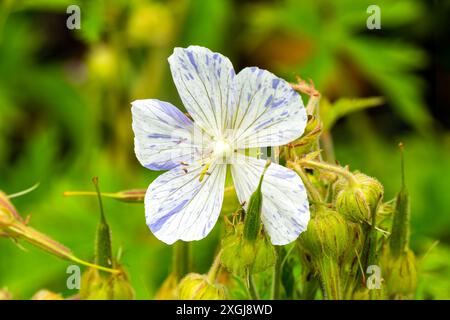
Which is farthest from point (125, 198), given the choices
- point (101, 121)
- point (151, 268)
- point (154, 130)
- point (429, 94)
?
point (429, 94)

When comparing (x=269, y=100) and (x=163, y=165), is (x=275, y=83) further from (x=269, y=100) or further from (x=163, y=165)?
(x=163, y=165)

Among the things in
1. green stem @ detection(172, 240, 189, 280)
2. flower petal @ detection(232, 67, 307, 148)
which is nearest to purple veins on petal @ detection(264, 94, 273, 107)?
flower petal @ detection(232, 67, 307, 148)

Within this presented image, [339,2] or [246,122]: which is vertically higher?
[339,2]

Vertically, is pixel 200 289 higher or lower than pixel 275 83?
lower

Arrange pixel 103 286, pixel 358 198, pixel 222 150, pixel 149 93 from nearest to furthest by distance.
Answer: pixel 358 198, pixel 222 150, pixel 103 286, pixel 149 93

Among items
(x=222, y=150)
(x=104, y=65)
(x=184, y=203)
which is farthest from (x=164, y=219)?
(x=104, y=65)
